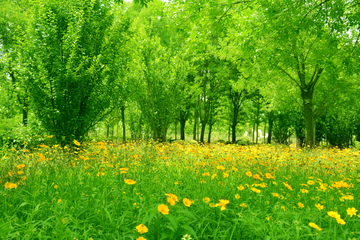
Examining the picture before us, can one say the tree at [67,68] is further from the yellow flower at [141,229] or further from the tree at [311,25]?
the yellow flower at [141,229]

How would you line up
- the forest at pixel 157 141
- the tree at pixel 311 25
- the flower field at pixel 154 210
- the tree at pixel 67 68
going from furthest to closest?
the tree at pixel 67 68 < the tree at pixel 311 25 < the forest at pixel 157 141 < the flower field at pixel 154 210

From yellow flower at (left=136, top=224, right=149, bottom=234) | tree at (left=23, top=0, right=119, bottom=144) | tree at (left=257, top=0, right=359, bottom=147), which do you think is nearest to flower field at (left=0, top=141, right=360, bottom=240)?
yellow flower at (left=136, top=224, right=149, bottom=234)

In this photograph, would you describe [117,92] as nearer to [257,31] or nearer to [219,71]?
[257,31]

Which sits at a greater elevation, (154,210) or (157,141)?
(157,141)

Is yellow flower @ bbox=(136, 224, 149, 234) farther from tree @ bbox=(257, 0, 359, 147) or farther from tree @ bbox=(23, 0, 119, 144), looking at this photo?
tree @ bbox=(23, 0, 119, 144)

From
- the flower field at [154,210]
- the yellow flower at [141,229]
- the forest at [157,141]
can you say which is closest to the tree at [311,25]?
the forest at [157,141]

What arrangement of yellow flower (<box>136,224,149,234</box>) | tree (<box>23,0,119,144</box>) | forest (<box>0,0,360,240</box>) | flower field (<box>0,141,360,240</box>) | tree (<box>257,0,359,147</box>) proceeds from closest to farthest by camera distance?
yellow flower (<box>136,224,149,234</box>)
flower field (<box>0,141,360,240</box>)
forest (<box>0,0,360,240</box>)
tree (<box>257,0,359,147</box>)
tree (<box>23,0,119,144</box>)

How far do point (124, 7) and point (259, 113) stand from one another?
1944cm

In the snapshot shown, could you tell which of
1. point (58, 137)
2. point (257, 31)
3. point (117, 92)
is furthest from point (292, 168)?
point (58, 137)

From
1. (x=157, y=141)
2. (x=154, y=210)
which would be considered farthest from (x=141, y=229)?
(x=157, y=141)

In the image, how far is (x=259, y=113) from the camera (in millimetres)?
24016

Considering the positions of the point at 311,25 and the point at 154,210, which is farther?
the point at 311,25

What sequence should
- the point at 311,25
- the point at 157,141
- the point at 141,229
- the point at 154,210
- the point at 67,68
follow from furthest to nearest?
the point at 157,141
the point at 67,68
the point at 311,25
the point at 154,210
the point at 141,229

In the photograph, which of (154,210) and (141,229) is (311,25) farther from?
(141,229)
